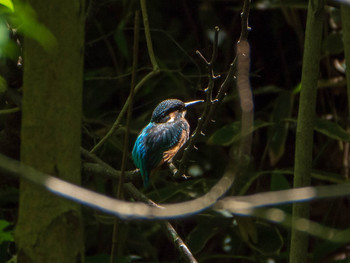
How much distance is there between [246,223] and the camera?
3430mm

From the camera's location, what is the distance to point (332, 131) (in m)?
3.54

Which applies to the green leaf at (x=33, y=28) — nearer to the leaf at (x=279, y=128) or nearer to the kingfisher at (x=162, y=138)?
the kingfisher at (x=162, y=138)

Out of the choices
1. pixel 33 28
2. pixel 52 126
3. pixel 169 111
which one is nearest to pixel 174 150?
pixel 169 111

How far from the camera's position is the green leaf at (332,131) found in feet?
11.5

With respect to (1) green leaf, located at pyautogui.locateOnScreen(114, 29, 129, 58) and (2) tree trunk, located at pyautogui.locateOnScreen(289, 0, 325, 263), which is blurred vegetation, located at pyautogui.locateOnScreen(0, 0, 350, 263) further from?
(2) tree trunk, located at pyautogui.locateOnScreen(289, 0, 325, 263)

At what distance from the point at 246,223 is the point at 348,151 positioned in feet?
A: 3.70

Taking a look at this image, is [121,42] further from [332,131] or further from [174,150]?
[332,131]

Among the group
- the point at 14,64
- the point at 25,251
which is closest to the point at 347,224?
the point at 14,64

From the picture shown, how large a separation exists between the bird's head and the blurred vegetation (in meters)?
0.14

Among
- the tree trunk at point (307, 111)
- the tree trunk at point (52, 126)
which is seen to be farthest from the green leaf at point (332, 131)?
the tree trunk at point (52, 126)

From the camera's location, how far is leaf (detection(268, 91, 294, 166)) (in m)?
3.80

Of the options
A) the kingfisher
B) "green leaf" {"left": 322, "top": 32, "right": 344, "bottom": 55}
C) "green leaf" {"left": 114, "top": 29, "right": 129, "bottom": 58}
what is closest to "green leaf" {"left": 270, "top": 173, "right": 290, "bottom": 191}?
the kingfisher

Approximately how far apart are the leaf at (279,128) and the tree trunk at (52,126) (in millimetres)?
2606

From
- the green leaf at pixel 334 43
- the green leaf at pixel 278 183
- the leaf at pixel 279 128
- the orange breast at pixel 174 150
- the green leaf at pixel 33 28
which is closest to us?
the green leaf at pixel 33 28
